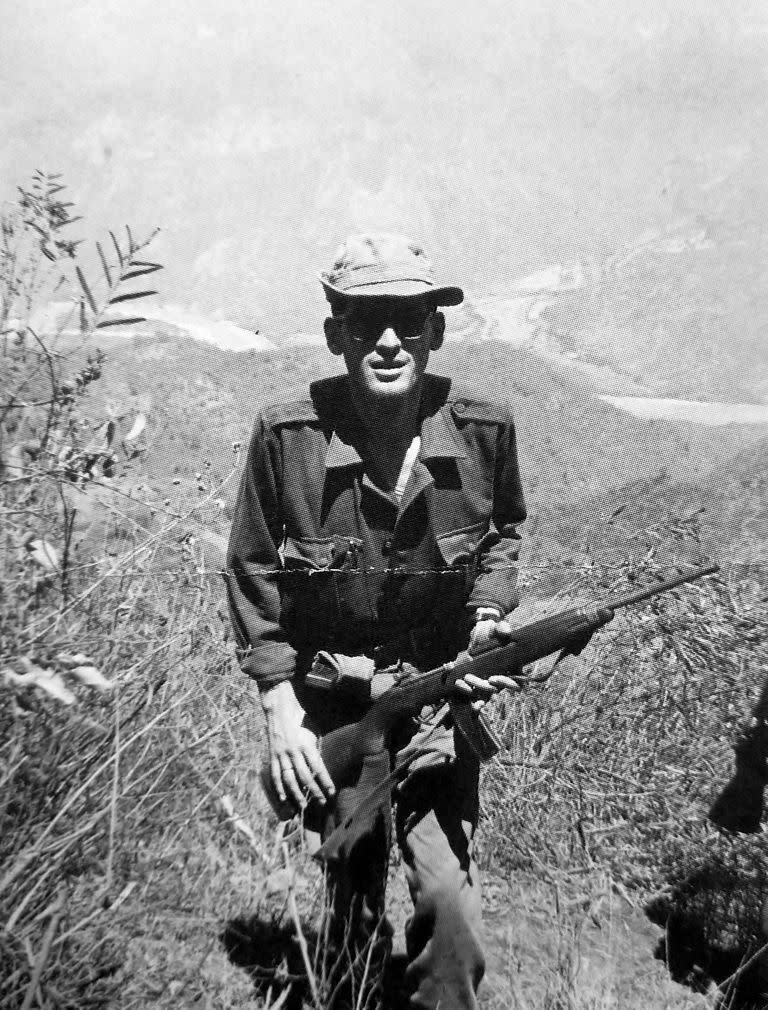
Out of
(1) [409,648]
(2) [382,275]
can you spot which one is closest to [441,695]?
(1) [409,648]

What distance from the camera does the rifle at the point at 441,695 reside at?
204 cm

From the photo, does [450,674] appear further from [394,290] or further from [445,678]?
[394,290]

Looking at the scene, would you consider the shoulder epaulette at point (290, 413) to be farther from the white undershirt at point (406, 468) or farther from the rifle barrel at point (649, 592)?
the rifle barrel at point (649, 592)

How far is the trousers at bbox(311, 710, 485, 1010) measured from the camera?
1914 millimetres

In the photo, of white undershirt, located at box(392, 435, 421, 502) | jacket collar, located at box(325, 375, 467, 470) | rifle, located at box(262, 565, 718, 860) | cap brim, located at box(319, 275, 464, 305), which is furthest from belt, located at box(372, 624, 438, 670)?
cap brim, located at box(319, 275, 464, 305)


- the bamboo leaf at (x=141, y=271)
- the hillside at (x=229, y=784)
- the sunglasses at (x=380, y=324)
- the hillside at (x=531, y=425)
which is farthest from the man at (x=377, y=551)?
the hillside at (x=531, y=425)

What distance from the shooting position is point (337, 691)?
7.32 ft

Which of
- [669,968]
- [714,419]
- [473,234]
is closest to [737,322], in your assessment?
[714,419]

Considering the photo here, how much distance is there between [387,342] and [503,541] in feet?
2.39

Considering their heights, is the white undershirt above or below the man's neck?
below

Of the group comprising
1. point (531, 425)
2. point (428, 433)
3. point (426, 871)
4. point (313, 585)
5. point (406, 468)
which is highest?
point (428, 433)

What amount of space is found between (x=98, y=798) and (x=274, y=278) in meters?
42.4

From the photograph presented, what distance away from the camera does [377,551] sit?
2.29 meters

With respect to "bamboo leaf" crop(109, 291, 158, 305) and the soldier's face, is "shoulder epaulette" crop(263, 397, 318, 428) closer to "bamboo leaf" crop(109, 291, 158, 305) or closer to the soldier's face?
the soldier's face
